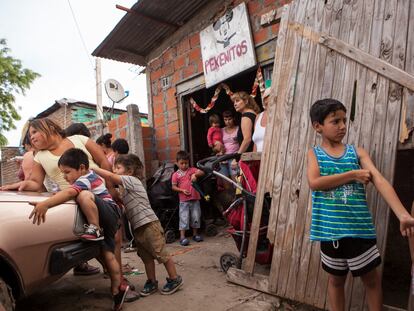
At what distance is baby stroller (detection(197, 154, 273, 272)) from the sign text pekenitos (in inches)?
85.4

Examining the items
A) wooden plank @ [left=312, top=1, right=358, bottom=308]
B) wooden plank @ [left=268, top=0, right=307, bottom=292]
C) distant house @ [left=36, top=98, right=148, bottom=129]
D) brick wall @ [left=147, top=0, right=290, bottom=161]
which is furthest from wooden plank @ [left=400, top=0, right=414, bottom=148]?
distant house @ [left=36, top=98, right=148, bottom=129]

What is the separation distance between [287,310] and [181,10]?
4963 millimetres

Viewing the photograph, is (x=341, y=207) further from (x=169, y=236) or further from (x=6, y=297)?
(x=169, y=236)

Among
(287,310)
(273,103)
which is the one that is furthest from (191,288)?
(273,103)

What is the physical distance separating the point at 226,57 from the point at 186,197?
2402mm

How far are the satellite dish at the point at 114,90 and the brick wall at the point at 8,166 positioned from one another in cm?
1074

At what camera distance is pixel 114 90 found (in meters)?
8.01

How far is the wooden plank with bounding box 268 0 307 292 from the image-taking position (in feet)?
9.11

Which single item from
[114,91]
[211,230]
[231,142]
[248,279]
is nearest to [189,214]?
[211,230]

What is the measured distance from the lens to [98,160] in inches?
130

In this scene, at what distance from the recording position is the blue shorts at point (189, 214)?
17.1 feet

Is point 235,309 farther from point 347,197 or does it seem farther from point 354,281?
point 347,197

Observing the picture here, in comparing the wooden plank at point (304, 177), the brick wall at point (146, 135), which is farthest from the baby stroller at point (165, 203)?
the wooden plank at point (304, 177)

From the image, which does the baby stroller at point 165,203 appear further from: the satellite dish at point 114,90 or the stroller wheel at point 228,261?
the satellite dish at point 114,90
